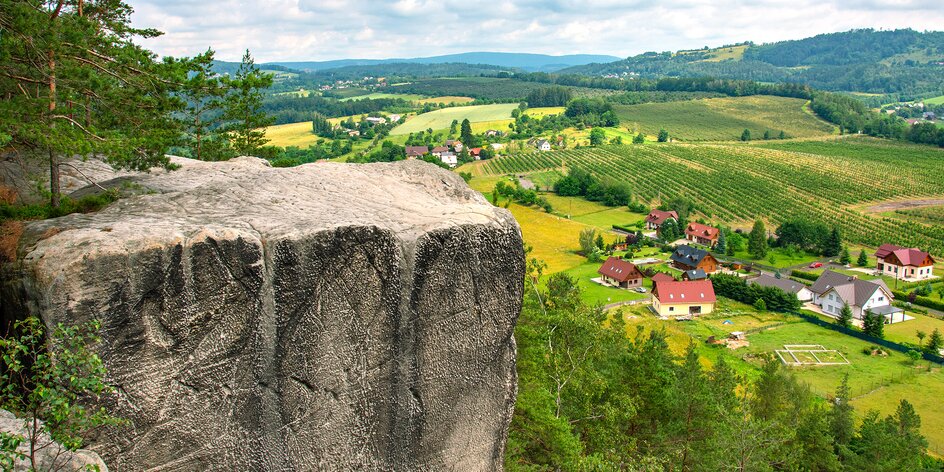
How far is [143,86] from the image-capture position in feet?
48.1

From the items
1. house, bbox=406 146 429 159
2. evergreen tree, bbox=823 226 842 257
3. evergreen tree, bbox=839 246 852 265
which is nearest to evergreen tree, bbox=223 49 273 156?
evergreen tree, bbox=839 246 852 265

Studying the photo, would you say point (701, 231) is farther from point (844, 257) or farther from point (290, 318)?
point (290, 318)

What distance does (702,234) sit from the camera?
7744 cm

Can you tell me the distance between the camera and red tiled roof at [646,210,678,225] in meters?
83.2

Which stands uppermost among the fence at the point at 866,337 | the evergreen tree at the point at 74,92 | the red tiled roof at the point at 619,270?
the evergreen tree at the point at 74,92

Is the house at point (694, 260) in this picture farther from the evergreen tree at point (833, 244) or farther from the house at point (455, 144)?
the house at point (455, 144)

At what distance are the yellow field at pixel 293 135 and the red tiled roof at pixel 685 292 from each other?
82.3 meters

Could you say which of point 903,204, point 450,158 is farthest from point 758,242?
point 450,158

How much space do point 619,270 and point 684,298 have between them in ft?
27.0

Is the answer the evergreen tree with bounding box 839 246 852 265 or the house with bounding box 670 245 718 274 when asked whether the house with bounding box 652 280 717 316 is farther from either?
the evergreen tree with bounding box 839 246 852 265

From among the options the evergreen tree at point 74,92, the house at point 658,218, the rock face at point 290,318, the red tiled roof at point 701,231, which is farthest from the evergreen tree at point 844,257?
the evergreen tree at point 74,92

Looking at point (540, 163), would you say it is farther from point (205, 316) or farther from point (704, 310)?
point (205, 316)

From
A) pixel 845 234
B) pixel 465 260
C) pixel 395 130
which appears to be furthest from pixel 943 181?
pixel 465 260

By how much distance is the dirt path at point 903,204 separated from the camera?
91312 millimetres
